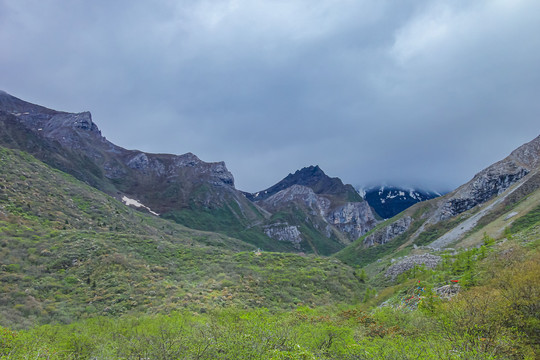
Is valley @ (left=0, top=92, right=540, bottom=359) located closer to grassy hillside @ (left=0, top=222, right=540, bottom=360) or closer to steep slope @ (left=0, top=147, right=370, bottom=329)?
grassy hillside @ (left=0, top=222, right=540, bottom=360)

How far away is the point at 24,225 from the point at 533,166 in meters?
128

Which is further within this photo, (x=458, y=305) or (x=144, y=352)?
(x=458, y=305)

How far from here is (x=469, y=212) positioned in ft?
288

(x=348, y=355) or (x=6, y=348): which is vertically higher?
(x=6, y=348)

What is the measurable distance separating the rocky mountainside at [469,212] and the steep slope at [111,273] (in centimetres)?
3775

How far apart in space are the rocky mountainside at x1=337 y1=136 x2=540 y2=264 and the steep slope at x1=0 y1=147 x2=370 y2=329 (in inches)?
1486

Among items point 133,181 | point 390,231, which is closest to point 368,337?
point 390,231

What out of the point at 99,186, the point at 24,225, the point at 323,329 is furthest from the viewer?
the point at 99,186

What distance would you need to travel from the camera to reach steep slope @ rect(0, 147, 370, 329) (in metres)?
30.1

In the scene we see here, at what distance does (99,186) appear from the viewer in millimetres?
141500

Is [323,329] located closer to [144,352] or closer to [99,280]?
[144,352]

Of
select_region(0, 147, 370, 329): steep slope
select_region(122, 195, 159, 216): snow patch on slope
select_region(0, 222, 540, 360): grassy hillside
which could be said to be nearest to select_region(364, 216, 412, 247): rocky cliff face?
select_region(0, 147, 370, 329): steep slope

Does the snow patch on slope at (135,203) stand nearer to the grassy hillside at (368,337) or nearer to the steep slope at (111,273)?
the steep slope at (111,273)

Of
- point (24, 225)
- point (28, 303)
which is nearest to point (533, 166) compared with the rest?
point (28, 303)
